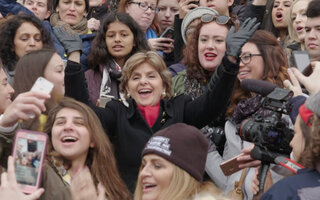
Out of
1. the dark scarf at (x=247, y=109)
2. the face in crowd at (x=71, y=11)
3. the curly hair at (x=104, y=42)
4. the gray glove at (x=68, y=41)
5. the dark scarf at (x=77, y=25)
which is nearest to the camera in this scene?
the dark scarf at (x=247, y=109)

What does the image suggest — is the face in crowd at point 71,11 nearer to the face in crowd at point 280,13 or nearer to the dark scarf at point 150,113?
the face in crowd at point 280,13

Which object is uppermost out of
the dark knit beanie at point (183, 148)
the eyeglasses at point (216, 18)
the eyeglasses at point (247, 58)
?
the eyeglasses at point (216, 18)

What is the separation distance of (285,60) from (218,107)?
40.3 inches

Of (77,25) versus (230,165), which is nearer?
(230,165)

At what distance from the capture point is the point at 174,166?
13.7ft

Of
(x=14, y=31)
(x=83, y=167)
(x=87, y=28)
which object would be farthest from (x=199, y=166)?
(x=87, y=28)

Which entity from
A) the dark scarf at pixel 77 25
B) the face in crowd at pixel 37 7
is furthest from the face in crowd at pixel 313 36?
the face in crowd at pixel 37 7

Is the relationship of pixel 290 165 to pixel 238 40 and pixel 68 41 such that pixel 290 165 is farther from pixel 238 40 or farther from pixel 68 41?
pixel 68 41

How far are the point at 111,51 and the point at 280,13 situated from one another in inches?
86.3

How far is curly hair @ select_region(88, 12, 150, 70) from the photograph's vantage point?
682cm

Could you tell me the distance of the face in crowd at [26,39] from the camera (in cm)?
666

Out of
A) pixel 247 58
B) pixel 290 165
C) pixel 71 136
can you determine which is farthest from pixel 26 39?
pixel 290 165

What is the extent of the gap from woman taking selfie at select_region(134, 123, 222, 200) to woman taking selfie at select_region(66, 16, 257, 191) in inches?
39.6

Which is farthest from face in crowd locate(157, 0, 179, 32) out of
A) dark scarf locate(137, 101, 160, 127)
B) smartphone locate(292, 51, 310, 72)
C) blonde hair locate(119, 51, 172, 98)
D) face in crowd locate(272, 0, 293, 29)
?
smartphone locate(292, 51, 310, 72)
